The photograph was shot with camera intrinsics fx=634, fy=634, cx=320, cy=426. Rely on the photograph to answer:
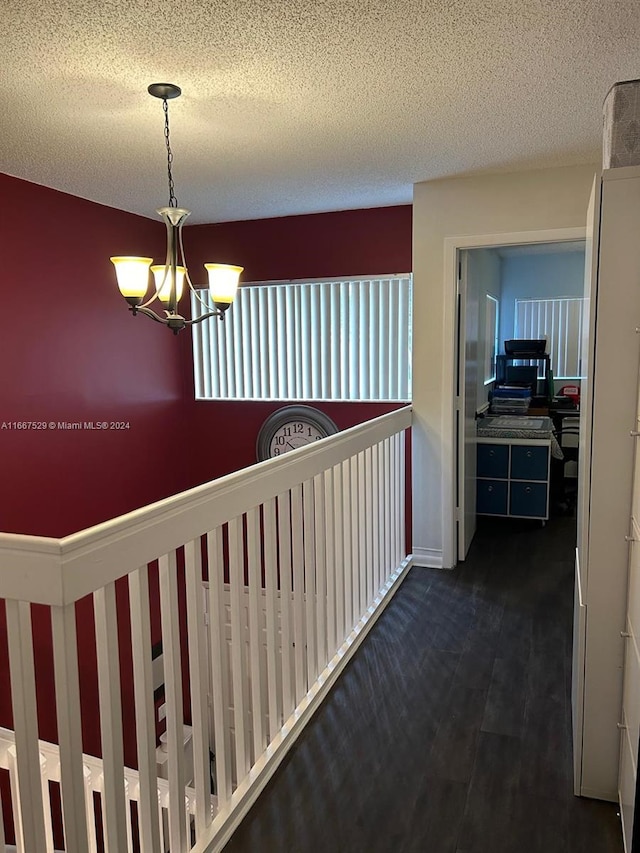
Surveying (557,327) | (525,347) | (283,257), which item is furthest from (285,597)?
(557,327)

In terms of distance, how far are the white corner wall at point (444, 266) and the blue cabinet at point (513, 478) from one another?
933mm

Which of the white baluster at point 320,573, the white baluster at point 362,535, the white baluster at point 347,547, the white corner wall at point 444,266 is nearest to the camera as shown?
the white baluster at point 320,573

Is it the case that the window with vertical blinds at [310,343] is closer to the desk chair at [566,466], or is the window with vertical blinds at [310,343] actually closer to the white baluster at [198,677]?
the desk chair at [566,466]

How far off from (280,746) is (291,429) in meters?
2.87

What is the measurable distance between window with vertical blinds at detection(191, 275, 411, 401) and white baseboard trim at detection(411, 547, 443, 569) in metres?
1.12

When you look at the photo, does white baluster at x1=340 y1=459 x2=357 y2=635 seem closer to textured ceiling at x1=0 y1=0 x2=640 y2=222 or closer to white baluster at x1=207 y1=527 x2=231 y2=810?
white baluster at x1=207 y1=527 x2=231 y2=810

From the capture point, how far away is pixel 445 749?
→ 2.29m

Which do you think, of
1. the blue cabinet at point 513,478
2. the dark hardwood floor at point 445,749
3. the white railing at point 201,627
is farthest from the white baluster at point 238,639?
the blue cabinet at point 513,478

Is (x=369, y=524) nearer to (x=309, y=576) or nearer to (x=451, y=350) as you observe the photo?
(x=309, y=576)

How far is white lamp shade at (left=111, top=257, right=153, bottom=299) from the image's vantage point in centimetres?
244

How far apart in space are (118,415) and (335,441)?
2242 mm

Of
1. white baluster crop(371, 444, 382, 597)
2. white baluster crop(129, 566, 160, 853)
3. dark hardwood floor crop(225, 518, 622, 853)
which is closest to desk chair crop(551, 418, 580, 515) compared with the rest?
dark hardwood floor crop(225, 518, 622, 853)

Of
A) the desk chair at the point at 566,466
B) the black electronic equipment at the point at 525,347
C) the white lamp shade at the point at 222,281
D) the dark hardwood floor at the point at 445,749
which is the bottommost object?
the dark hardwood floor at the point at 445,749

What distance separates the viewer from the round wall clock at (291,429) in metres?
4.79
